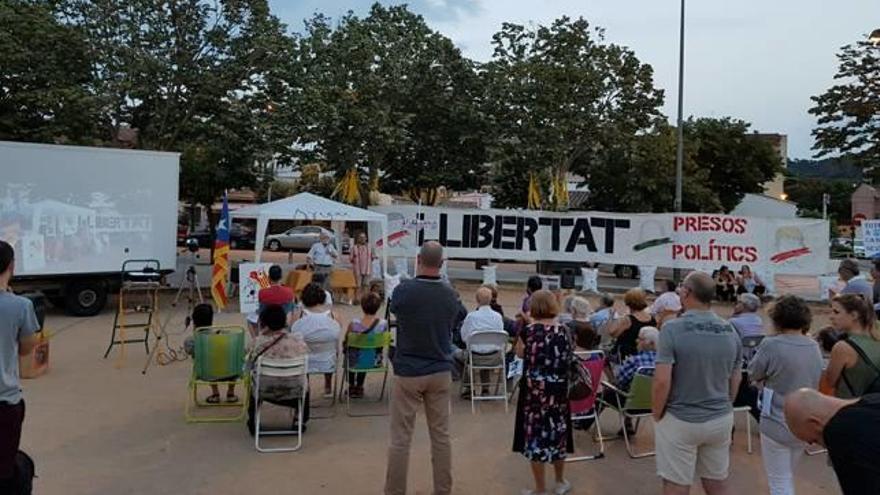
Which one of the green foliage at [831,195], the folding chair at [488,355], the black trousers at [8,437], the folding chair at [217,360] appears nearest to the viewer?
the black trousers at [8,437]

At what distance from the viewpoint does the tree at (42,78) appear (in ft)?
54.2

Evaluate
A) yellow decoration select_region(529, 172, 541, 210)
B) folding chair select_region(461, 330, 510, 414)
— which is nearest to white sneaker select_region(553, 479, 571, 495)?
folding chair select_region(461, 330, 510, 414)

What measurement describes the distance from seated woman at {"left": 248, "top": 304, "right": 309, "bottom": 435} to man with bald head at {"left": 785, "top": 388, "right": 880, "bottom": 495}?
4.93 metres

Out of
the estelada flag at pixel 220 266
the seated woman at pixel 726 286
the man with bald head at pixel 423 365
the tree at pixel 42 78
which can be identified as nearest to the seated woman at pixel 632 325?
the man with bald head at pixel 423 365

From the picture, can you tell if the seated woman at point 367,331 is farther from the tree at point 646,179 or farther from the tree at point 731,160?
the tree at point 731,160

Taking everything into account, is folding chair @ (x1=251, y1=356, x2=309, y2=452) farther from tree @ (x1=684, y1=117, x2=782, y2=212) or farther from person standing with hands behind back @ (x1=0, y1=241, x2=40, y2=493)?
tree @ (x1=684, y1=117, x2=782, y2=212)

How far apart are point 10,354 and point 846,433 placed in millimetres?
3572

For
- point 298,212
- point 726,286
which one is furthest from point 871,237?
point 298,212

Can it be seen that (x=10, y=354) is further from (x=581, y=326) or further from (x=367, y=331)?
(x=581, y=326)

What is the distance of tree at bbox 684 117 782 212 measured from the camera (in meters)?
36.0

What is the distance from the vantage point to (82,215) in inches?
503

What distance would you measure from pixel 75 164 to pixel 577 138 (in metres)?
17.6

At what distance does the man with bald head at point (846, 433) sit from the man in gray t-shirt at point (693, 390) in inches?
80.8

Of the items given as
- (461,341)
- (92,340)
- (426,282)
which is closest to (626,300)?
(461,341)
